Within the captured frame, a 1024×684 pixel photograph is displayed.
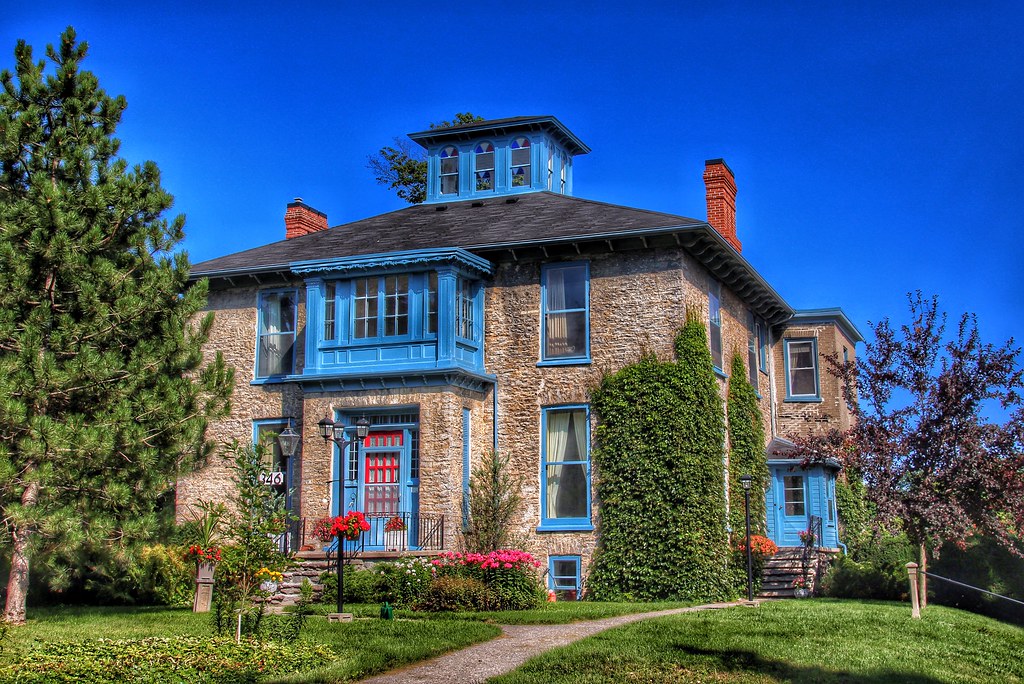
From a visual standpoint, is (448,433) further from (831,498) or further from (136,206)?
(831,498)

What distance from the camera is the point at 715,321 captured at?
23609 mm

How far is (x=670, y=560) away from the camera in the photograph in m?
20.5

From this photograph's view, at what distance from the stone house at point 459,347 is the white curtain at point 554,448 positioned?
0.09 feet

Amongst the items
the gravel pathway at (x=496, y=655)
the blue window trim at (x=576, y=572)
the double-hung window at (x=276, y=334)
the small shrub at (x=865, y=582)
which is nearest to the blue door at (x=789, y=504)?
the small shrub at (x=865, y=582)

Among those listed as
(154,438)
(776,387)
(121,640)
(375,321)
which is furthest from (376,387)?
(776,387)

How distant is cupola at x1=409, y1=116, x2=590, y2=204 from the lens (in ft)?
89.8

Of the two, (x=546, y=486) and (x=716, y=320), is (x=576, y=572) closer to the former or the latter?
(x=546, y=486)

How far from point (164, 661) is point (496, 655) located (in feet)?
11.7

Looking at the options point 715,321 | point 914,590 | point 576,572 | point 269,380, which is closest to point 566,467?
point 576,572

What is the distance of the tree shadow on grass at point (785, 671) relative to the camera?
11.4m

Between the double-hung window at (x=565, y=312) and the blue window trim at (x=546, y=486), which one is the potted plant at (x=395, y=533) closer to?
the blue window trim at (x=546, y=486)

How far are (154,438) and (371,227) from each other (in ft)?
35.8

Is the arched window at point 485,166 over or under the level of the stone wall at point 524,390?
over

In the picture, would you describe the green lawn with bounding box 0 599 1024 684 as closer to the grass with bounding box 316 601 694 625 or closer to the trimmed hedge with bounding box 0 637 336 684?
the grass with bounding box 316 601 694 625
